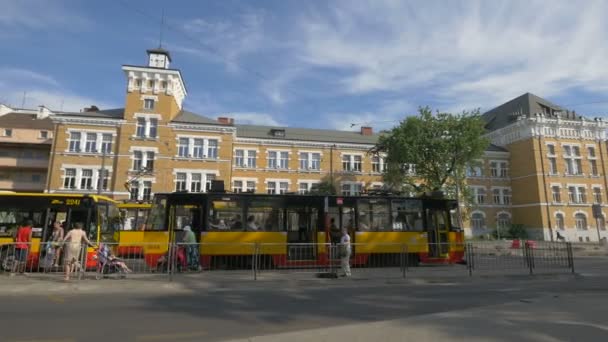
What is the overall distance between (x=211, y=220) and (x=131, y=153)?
85.0ft

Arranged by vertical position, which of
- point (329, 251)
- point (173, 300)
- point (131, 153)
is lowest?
point (173, 300)

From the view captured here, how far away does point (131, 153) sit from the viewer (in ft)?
121

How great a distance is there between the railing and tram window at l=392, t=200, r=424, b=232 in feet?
3.43

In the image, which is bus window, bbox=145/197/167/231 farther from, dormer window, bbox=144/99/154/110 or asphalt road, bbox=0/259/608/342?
dormer window, bbox=144/99/154/110

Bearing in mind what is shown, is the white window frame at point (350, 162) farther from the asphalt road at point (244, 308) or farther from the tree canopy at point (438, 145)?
the asphalt road at point (244, 308)

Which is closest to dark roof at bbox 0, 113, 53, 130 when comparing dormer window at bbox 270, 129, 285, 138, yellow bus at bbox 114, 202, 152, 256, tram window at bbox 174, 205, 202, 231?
dormer window at bbox 270, 129, 285, 138

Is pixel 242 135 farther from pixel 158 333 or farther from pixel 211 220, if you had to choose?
pixel 158 333

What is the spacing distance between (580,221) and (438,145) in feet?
81.0

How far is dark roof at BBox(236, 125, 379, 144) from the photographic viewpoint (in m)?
44.3

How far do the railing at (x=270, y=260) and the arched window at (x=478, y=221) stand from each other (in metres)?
34.5

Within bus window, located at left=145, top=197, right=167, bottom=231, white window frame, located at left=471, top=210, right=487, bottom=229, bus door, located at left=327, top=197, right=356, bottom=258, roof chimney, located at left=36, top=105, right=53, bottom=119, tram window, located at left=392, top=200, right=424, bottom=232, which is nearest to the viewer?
bus window, located at left=145, top=197, right=167, bottom=231

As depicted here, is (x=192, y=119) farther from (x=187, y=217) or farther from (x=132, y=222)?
(x=187, y=217)

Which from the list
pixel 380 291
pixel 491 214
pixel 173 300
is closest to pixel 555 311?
pixel 380 291

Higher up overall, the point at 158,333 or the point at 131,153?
the point at 131,153
